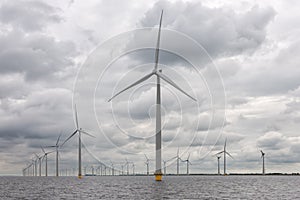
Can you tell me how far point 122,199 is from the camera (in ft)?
301

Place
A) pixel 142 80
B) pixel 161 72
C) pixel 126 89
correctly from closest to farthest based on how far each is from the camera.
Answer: pixel 126 89, pixel 142 80, pixel 161 72

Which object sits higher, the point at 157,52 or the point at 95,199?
the point at 157,52

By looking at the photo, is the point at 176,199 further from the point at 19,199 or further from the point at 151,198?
the point at 19,199

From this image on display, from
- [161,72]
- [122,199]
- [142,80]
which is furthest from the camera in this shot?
[161,72]

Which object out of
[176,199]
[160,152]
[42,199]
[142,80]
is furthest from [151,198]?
[142,80]

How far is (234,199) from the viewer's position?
3686 inches

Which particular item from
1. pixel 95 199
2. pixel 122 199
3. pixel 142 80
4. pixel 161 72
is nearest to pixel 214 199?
pixel 122 199

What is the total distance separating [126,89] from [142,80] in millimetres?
13742

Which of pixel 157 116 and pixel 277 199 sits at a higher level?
pixel 157 116

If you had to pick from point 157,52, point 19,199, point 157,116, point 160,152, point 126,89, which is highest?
point 157,52

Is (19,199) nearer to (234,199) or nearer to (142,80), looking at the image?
(234,199)

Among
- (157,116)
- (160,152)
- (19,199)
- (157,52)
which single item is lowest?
(19,199)

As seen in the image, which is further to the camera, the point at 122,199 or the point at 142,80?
the point at 142,80

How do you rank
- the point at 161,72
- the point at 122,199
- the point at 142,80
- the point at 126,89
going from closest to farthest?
the point at 122,199 → the point at 126,89 → the point at 142,80 → the point at 161,72
